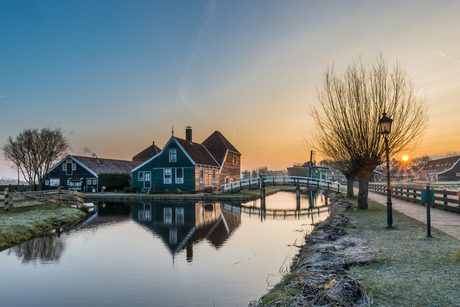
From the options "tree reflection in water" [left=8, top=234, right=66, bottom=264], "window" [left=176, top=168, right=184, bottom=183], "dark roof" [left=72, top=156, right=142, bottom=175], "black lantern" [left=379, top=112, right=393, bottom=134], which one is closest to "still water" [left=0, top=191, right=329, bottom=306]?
"tree reflection in water" [left=8, top=234, right=66, bottom=264]

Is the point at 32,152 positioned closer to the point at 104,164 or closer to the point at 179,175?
the point at 104,164

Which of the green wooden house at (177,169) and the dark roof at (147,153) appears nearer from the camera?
the green wooden house at (177,169)

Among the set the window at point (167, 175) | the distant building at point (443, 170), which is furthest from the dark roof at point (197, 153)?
the distant building at point (443, 170)

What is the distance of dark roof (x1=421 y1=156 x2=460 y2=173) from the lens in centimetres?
7186

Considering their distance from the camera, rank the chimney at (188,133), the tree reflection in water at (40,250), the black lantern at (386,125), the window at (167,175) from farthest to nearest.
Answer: the chimney at (188,133)
the window at (167,175)
the black lantern at (386,125)
the tree reflection in water at (40,250)

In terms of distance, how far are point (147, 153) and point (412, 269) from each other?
5593 centimetres

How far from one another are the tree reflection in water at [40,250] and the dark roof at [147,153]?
4548 centimetres

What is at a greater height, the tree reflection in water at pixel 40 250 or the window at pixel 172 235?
the tree reflection in water at pixel 40 250

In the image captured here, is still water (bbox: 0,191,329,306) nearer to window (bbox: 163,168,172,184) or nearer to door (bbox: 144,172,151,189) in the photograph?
window (bbox: 163,168,172,184)

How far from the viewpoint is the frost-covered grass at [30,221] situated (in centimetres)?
1219

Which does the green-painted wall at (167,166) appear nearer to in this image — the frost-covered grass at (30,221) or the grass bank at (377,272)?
the frost-covered grass at (30,221)

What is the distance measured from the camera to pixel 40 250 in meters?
10.9

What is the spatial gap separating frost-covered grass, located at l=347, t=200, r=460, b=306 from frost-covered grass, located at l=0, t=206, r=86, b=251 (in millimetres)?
12314

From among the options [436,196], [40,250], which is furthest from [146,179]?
[436,196]
